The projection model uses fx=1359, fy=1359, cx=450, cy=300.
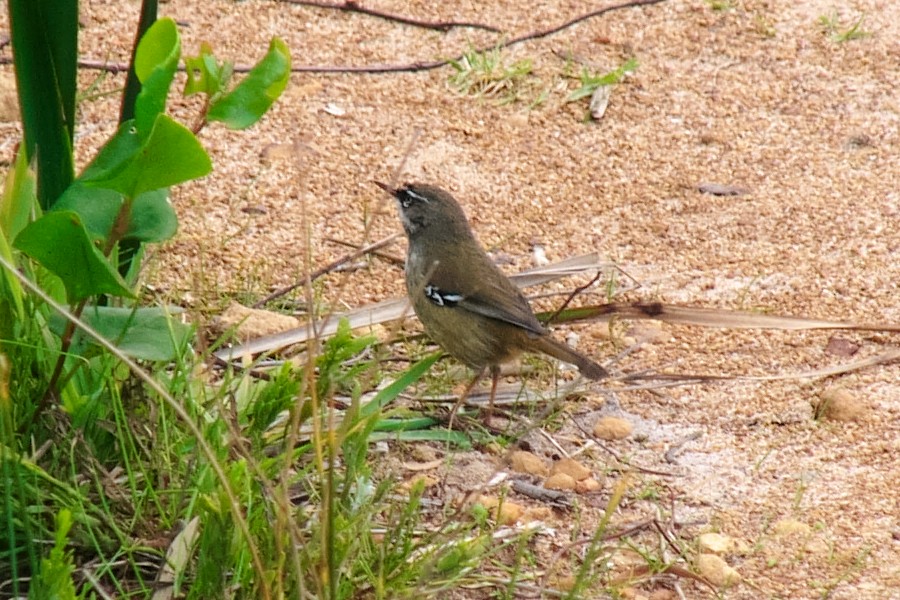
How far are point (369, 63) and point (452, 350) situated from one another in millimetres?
2604

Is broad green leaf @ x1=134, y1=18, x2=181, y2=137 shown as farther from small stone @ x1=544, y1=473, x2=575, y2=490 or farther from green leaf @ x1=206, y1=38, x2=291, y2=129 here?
small stone @ x1=544, y1=473, x2=575, y2=490

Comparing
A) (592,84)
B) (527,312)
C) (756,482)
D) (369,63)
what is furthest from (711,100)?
(756,482)

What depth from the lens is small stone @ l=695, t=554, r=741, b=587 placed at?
13.5 feet

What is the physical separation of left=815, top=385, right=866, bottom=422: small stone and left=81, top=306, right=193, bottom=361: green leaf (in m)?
2.54

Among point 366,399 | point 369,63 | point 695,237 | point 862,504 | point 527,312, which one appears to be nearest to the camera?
point 862,504

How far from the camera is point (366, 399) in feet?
16.2

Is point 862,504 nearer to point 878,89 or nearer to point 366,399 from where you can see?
point 366,399

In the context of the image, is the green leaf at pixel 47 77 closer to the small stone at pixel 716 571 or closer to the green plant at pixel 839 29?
→ the small stone at pixel 716 571

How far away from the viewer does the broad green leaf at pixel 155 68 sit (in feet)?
11.0

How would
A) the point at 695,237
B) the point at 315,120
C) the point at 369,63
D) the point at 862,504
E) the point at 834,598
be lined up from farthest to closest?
the point at 369,63
the point at 315,120
the point at 695,237
the point at 862,504
the point at 834,598

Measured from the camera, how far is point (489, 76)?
7.33 m

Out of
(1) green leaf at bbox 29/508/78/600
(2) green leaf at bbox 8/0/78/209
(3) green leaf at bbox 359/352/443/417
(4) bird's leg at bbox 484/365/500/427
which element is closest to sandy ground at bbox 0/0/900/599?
(4) bird's leg at bbox 484/365/500/427

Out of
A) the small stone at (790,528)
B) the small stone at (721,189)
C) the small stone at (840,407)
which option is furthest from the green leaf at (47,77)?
the small stone at (721,189)

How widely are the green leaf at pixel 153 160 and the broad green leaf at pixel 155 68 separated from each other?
72mm
